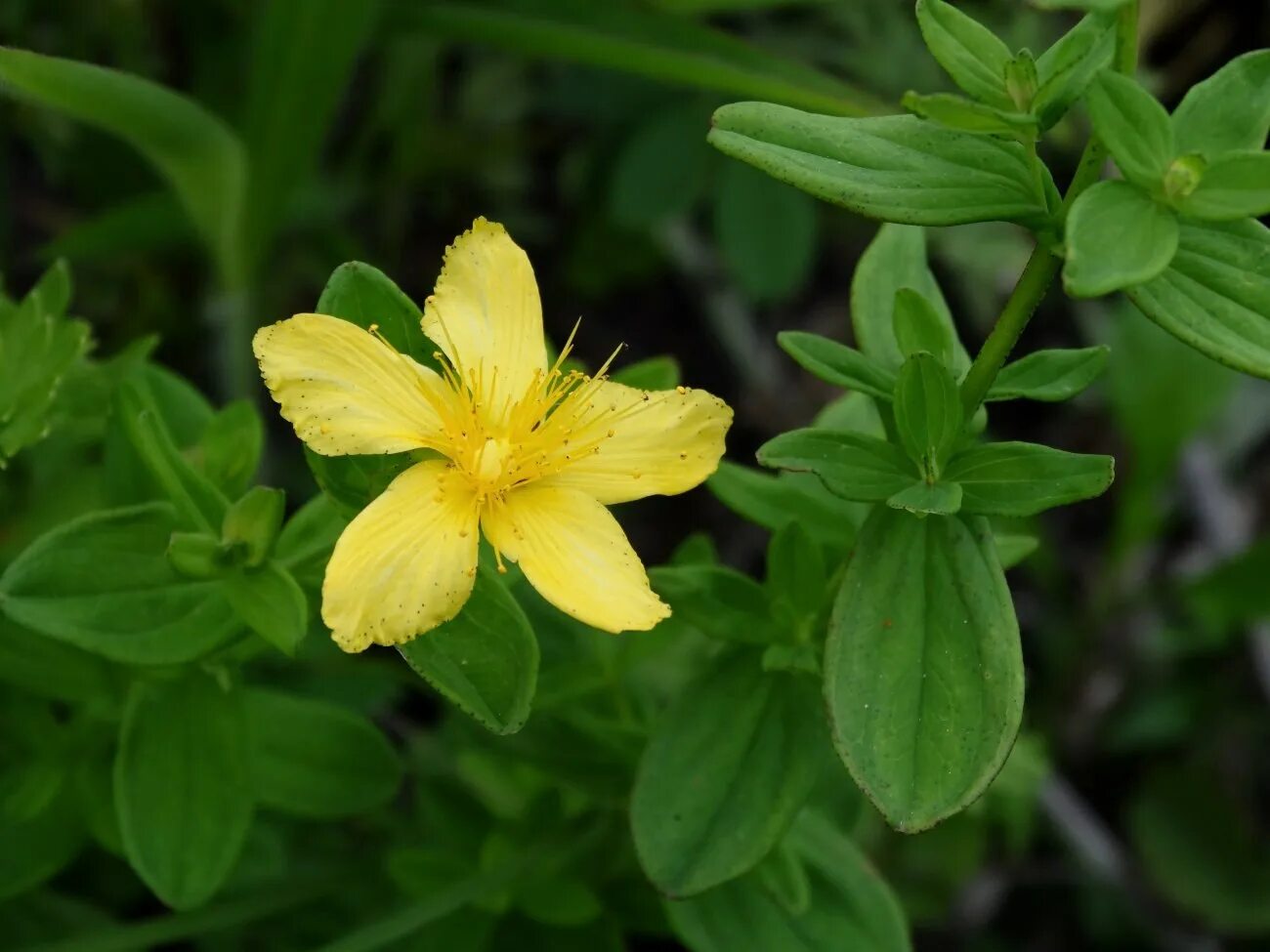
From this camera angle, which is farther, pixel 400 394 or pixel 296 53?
pixel 296 53

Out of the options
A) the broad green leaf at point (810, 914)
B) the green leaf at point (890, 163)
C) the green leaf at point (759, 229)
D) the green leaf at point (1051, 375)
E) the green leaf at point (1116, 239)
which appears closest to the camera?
the green leaf at point (1116, 239)

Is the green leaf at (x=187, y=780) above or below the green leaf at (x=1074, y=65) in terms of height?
below

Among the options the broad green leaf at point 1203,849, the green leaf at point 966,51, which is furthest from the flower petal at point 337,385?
the broad green leaf at point 1203,849

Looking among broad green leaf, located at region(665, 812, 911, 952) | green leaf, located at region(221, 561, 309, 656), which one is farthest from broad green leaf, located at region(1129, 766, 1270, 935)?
green leaf, located at region(221, 561, 309, 656)

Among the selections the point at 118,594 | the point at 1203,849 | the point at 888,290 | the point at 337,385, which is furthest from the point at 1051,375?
the point at 1203,849

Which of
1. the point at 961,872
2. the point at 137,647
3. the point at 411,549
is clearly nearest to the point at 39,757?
the point at 137,647

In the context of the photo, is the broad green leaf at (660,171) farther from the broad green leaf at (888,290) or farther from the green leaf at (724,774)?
the green leaf at (724,774)

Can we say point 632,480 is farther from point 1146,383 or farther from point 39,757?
point 1146,383

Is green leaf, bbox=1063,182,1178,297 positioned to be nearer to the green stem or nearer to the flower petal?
the green stem
